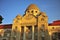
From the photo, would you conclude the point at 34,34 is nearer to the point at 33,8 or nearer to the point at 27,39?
the point at 27,39

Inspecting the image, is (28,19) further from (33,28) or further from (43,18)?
(43,18)

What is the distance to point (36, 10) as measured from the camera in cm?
5528

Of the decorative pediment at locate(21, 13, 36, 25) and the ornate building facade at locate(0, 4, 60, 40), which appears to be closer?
the ornate building facade at locate(0, 4, 60, 40)

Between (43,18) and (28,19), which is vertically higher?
(43,18)

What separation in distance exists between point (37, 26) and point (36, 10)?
9.03m

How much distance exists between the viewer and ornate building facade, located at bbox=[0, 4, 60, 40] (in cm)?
4603

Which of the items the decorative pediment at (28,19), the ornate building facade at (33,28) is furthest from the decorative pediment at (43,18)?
the decorative pediment at (28,19)

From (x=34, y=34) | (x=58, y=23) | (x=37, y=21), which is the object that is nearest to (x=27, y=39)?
(x=34, y=34)

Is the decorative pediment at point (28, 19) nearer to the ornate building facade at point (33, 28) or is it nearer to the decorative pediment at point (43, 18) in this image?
the ornate building facade at point (33, 28)

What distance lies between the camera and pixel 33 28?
157 feet

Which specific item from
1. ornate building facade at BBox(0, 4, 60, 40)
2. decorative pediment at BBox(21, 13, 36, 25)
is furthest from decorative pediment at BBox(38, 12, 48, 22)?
A: decorative pediment at BBox(21, 13, 36, 25)

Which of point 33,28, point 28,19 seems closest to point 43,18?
point 33,28

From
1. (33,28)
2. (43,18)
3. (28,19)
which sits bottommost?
(33,28)

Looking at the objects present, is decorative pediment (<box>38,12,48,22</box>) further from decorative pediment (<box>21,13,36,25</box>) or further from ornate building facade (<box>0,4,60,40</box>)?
decorative pediment (<box>21,13,36,25</box>)
